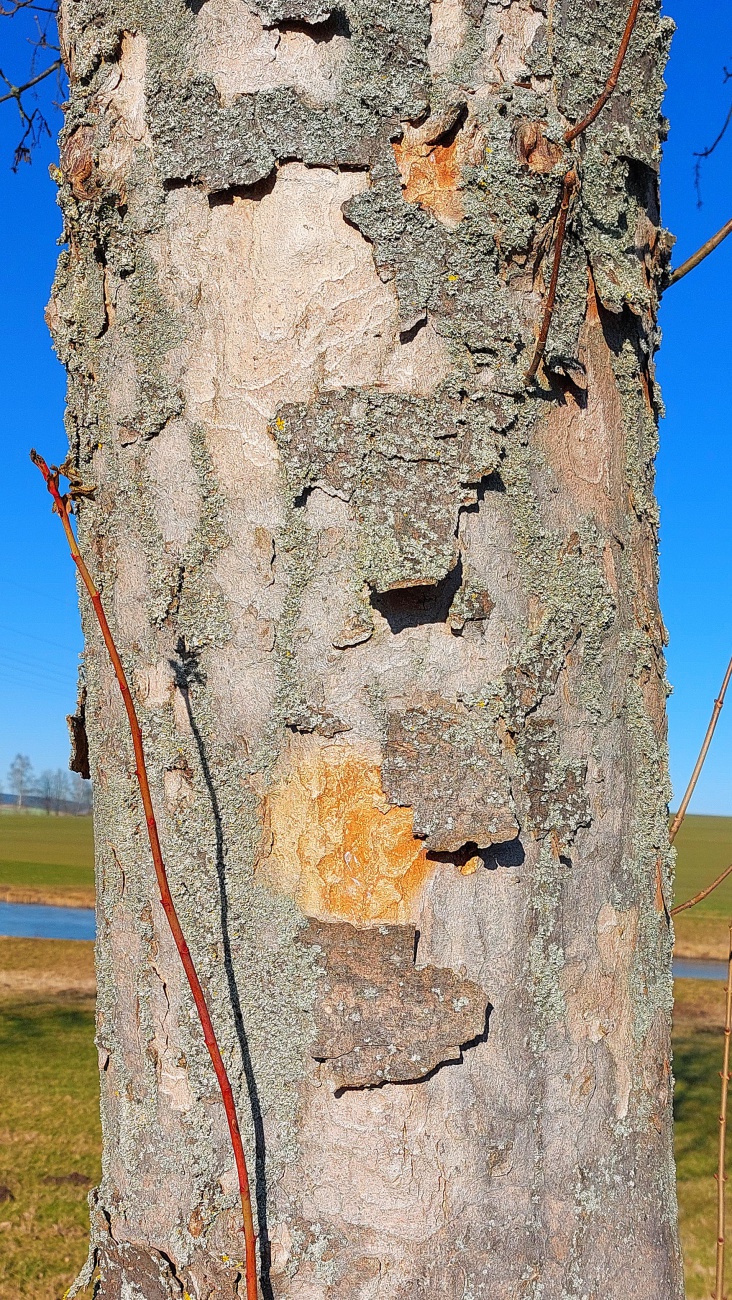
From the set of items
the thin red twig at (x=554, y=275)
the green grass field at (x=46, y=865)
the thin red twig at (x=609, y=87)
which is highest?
the thin red twig at (x=609, y=87)

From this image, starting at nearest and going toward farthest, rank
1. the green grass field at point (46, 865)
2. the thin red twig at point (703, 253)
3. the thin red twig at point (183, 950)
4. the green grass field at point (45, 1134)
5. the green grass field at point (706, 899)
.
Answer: the thin red twig at point (183, 950), the thin red twig at point (703, 253), the green grass field at point (45, 1134), the green grass field at point (706, 899), the green grass field at point (46, 865)

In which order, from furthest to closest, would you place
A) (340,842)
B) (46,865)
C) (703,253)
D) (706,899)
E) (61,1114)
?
(46,865)
(706,899)
(61,1114)
(703,253)
(340,842)

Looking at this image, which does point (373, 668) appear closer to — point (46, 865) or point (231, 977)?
point (231, 977)

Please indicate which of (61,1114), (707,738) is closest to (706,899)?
(61,1114)

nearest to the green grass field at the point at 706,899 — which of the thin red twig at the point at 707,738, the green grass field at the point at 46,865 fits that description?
the thin red twig at the point at 707,738

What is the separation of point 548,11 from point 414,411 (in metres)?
0.47

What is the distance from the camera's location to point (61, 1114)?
263 inches

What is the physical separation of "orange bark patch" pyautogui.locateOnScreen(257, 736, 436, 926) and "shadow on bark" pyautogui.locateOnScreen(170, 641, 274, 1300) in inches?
2.1

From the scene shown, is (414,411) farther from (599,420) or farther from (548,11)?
(548,11)

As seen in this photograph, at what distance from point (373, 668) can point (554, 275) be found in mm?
430

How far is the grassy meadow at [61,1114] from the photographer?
4.79 metres

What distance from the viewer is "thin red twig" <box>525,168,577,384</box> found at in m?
0.90

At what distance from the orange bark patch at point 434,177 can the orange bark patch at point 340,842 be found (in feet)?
1.77

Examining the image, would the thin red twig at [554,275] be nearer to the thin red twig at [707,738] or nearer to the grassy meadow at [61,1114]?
the thin red twig at [707,738]
